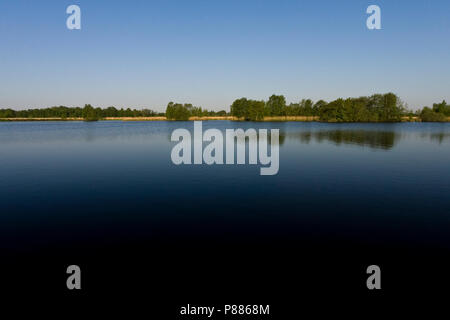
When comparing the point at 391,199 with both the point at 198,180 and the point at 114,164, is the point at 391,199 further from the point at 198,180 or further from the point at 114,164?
the point at 114,164

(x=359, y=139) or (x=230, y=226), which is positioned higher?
(x=359, y=139)

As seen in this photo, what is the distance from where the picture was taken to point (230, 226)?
15.0 meters

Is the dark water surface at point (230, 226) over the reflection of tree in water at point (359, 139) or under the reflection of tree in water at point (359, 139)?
under

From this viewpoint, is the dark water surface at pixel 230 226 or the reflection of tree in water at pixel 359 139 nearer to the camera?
the dark water surface at pixel 230 226

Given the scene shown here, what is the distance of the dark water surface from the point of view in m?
10.9

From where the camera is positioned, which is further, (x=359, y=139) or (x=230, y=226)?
(x=359, y=139)

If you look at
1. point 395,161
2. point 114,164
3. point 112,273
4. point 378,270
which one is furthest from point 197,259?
point 395,161

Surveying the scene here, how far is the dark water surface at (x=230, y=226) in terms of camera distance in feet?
35.7

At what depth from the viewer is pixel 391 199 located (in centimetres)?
1995

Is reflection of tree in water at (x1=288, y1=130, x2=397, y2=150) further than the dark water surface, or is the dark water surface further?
reflection of tree in water at (x1=288, y1=130, x2=397, y2=150)

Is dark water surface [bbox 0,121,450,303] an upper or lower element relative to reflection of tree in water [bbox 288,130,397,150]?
lower

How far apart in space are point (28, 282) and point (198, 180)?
16.9 m

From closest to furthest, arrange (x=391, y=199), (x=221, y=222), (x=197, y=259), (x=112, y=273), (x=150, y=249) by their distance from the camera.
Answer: (x=112, y=273)
(x=197, y=259)
(x=150, y=249)
(x=221, y=222)
(x=391, y=199)

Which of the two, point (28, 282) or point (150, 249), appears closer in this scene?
point (28, 282)
